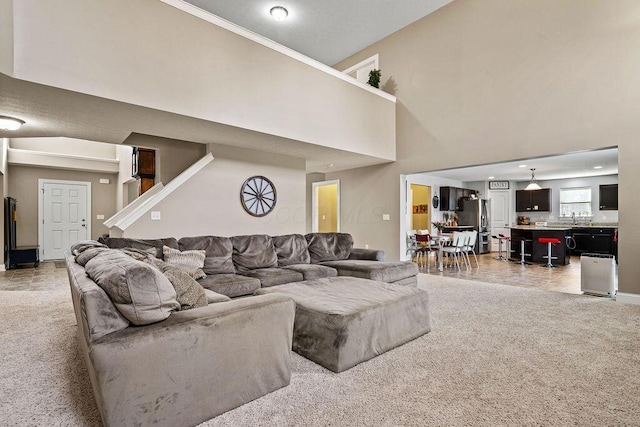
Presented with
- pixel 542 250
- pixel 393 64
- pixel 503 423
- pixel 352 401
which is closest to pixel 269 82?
pixel 393 64

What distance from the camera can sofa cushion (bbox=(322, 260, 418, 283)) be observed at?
4145 mm

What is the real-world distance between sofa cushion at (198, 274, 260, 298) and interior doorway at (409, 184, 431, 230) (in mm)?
7354

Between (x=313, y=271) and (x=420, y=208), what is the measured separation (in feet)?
23.7

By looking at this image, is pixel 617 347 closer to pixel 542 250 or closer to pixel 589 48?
pixel 589 48

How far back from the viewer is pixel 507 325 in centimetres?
336

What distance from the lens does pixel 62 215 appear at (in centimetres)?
873

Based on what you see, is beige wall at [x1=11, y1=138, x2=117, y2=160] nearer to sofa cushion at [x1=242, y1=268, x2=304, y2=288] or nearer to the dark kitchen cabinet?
sofa cushion at [x1=242, y1=268, x2=304, y2=288]

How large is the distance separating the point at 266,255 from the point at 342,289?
1.60 metres

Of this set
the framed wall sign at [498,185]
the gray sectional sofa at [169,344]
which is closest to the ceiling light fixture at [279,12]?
the gray sectional sofa at [169,344]

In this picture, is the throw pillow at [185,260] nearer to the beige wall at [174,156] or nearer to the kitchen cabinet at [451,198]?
the beige wall at [174,156]

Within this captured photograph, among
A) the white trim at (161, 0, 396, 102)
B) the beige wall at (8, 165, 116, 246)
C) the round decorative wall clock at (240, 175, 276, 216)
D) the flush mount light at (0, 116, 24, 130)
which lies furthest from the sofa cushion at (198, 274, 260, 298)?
the beige wall at (8, 165, 116, 246)

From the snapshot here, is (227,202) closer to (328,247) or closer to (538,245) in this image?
(328,247)

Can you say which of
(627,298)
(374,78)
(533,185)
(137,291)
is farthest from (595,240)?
(137,291)

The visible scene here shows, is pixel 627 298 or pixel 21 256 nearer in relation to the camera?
pixel 627 298
